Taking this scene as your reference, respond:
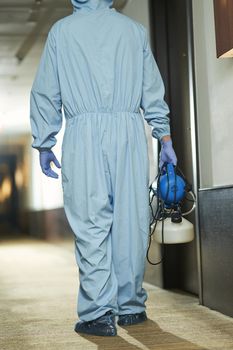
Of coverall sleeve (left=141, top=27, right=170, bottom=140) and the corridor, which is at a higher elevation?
coverall sleeve (left=141, top=27, right=170, bottom=140)

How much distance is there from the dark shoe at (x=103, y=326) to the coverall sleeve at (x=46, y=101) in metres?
0.68

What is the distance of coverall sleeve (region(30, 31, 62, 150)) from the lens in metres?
2.40

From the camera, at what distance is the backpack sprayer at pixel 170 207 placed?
2477 millimetres

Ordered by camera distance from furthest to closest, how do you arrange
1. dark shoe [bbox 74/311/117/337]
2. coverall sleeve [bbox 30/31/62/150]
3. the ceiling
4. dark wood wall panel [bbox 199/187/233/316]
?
the ceiling → dark wood wall panel [bbox 199/187/233/316] → coverall sleeve [bbox 30/31/62/150] → dark shoe [bbox 74/311/117/337]

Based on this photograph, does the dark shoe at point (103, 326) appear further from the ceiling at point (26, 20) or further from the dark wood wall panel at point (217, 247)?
the ceiling at point (26, 20)

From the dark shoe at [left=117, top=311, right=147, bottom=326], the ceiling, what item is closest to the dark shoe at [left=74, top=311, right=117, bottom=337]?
the dark shoe at [left=117, top=311, right=147, bottom=326]

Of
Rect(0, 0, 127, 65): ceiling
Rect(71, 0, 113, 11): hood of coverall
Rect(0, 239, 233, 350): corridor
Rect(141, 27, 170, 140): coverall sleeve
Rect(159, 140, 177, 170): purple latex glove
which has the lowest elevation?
Rect(0, 239, 233, 350): corridor

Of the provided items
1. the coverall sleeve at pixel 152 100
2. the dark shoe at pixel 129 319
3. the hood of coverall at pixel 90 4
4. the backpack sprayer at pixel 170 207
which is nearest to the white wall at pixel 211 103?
the backpack sprayer at pixel 170 207

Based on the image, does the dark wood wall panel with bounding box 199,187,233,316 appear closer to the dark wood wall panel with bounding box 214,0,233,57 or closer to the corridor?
the corridor

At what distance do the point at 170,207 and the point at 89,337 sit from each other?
0.66 metres

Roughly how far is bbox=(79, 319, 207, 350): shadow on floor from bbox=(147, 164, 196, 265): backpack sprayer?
44 cm

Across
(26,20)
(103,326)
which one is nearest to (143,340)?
(103,326)

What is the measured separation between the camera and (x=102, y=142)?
2.31 metres

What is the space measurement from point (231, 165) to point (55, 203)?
6700 mm
